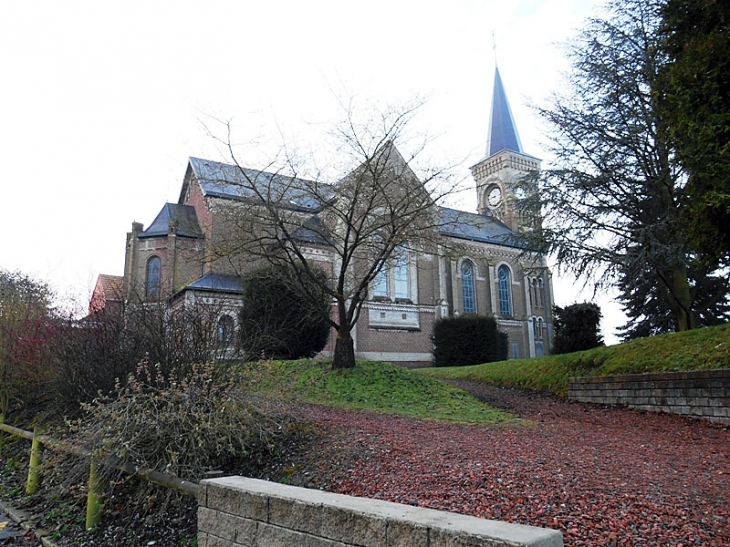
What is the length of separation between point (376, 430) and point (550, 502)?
3532mm

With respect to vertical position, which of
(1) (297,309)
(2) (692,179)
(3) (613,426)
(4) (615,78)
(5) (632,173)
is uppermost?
(4) (615,78)

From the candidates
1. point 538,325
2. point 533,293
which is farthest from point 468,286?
point 538,325

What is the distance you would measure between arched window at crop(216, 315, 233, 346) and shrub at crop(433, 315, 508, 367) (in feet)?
61.3

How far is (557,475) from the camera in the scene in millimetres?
4699

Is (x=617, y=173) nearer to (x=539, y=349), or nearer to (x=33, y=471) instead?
(x=33, y=471)

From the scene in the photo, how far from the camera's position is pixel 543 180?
15.8m

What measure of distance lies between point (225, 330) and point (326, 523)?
507 cm

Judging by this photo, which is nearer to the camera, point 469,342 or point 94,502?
point 94,502

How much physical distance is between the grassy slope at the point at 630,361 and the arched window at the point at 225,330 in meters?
8.33

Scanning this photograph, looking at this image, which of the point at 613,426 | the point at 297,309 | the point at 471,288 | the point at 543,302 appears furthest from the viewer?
the point at 543,302

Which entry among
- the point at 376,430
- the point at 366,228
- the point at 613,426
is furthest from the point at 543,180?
the point at 376,430

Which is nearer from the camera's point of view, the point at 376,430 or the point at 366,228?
the point at 376,430

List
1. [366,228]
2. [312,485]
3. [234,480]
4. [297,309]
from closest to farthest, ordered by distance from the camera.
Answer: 1. [234,480]
2. [312,485]
3. [366,228]
4. [297,309]

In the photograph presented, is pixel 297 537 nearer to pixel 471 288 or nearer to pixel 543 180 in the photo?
pixel 543 180
